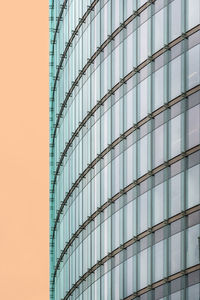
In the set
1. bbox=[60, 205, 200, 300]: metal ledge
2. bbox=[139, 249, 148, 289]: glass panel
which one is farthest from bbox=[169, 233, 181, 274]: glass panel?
bbox=[139, 249, 148, 289]: glass panel

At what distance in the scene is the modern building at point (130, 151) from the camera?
187 ft

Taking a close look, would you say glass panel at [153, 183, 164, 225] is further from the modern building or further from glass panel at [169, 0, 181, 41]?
glass panel at [169, 0, 181, 41]

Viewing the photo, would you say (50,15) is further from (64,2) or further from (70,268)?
(70,268)

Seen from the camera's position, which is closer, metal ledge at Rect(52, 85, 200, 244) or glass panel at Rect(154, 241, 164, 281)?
metal ledge at Rect(52, 85, 200, 244)

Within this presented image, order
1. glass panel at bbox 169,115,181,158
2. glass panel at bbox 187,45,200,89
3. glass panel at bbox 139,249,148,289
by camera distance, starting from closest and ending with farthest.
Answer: glass panel at bbox 187,45,200,89, glass panel at bbox 169,115,181,158, glass panel at bbox 139,249,148,289

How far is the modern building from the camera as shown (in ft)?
187

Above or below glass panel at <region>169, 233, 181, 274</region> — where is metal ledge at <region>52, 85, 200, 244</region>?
above

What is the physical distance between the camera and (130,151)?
207ft

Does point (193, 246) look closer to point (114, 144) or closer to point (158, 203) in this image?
point (158, 203)

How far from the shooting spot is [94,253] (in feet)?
225

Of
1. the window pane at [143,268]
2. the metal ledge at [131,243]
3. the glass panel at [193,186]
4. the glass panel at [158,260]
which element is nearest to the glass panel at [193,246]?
the metal ledge at [131,243]

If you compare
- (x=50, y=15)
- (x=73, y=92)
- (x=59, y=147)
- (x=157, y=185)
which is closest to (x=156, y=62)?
(x=157, y=185)

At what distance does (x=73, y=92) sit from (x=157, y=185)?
60.6 feet

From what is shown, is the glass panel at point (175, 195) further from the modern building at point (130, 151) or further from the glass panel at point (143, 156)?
the glass panel at point (143, 156)
